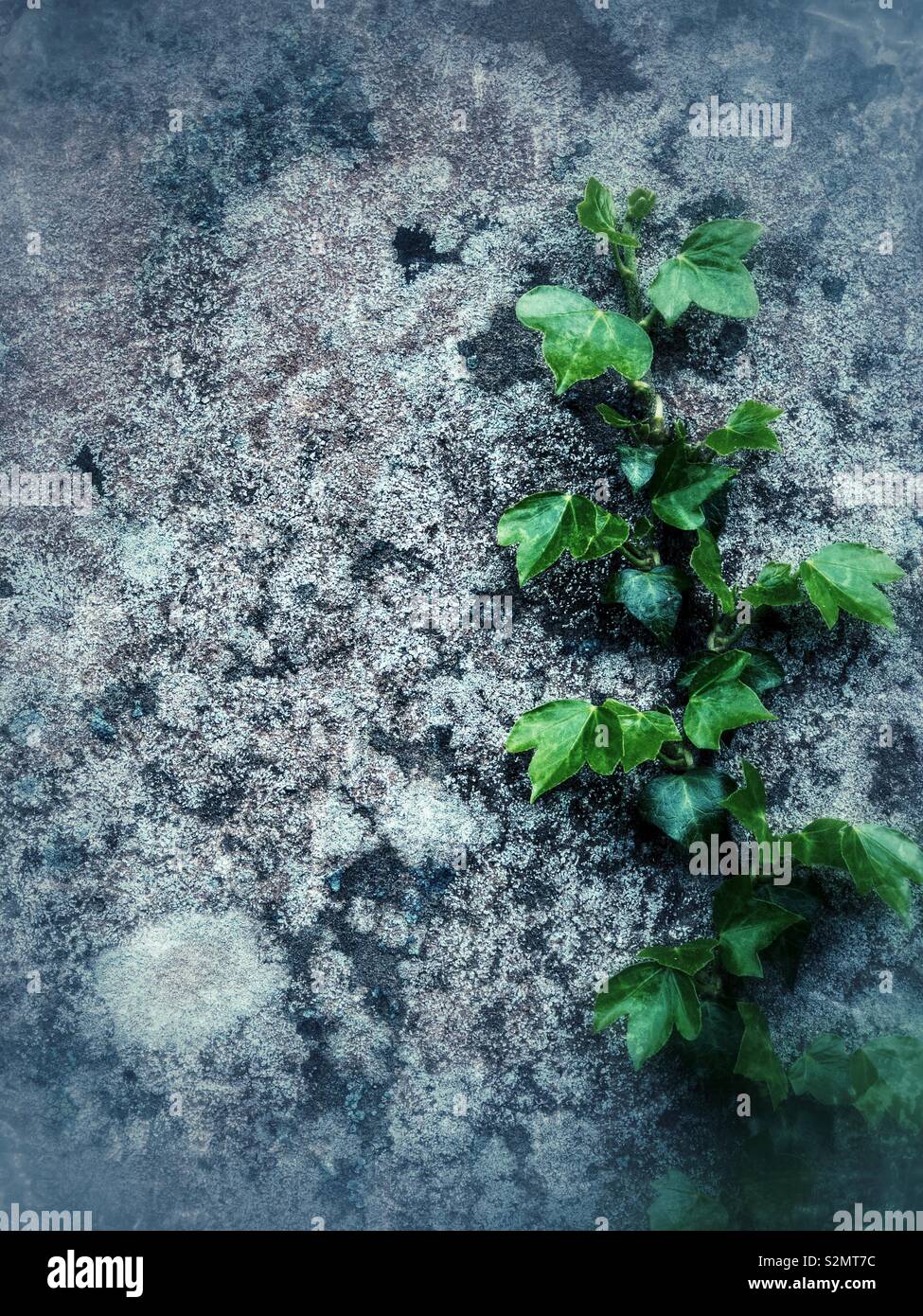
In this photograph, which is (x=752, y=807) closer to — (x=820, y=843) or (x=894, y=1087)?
(x=820, y=843)

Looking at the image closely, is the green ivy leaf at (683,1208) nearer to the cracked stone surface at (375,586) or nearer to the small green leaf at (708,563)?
the cracked stone surface at (375,586)

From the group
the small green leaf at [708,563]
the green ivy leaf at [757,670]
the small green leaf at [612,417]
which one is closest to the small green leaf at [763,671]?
the green ivy leaf at [757,670]

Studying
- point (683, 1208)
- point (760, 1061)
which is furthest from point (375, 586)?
point (683, 1208)

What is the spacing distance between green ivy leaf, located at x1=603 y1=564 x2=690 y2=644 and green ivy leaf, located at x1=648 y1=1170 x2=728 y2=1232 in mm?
739

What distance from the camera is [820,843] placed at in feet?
3.59

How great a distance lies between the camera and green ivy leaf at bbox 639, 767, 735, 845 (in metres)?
1.12

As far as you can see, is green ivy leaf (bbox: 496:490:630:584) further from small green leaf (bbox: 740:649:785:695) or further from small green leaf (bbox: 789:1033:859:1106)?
small green leaf (bbox: 789:1033:859:1106)

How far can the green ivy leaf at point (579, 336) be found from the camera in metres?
1.03

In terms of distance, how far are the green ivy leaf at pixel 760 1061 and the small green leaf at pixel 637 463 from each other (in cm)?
74

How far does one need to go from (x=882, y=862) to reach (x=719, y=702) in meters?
0.28

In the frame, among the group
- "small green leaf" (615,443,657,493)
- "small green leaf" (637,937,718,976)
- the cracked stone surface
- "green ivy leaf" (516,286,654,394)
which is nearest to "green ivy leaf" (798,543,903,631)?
the cracked stone surface

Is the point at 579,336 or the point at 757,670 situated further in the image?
the point at 757,670
